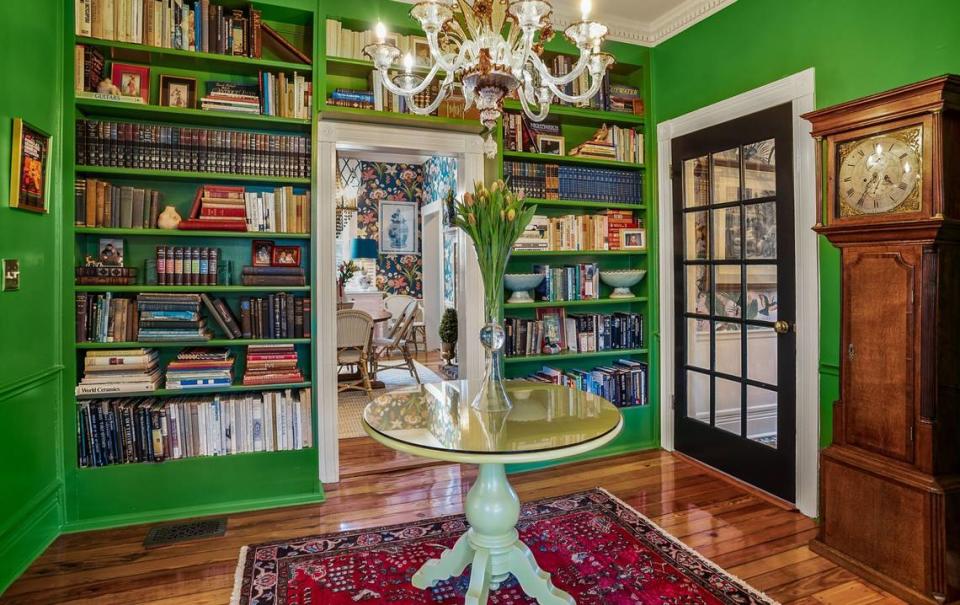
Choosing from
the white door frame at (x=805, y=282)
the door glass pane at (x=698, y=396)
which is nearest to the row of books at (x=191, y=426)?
the door glass pane at (x=698, y=396)

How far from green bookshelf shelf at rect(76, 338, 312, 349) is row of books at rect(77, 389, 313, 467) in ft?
0.92

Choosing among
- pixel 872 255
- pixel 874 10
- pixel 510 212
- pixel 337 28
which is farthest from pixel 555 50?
pixel 872 255

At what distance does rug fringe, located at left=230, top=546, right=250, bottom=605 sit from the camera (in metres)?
2.07

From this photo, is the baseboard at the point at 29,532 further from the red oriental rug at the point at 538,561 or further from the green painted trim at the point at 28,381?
the red oriental rug at the point at 538,561

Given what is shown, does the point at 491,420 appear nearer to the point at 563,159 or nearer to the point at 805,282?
the point at 805,282

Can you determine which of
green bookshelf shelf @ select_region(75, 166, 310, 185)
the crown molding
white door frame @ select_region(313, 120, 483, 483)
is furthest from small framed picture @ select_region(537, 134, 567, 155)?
green bookshelf shelf @ select_region(75, 166, 310, 185)

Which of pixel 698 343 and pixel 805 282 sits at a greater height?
pixel 805 282

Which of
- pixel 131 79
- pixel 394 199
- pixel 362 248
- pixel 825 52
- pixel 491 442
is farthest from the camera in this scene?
pixel 394 199

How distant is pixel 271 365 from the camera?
3029 millimetres

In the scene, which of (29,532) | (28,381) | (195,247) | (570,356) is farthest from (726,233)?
(29,532)

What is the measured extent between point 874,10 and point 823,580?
7.98 feet

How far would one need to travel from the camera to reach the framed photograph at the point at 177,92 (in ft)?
9.57

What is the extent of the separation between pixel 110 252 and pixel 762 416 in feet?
11.8

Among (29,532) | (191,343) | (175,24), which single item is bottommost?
(29,532)
